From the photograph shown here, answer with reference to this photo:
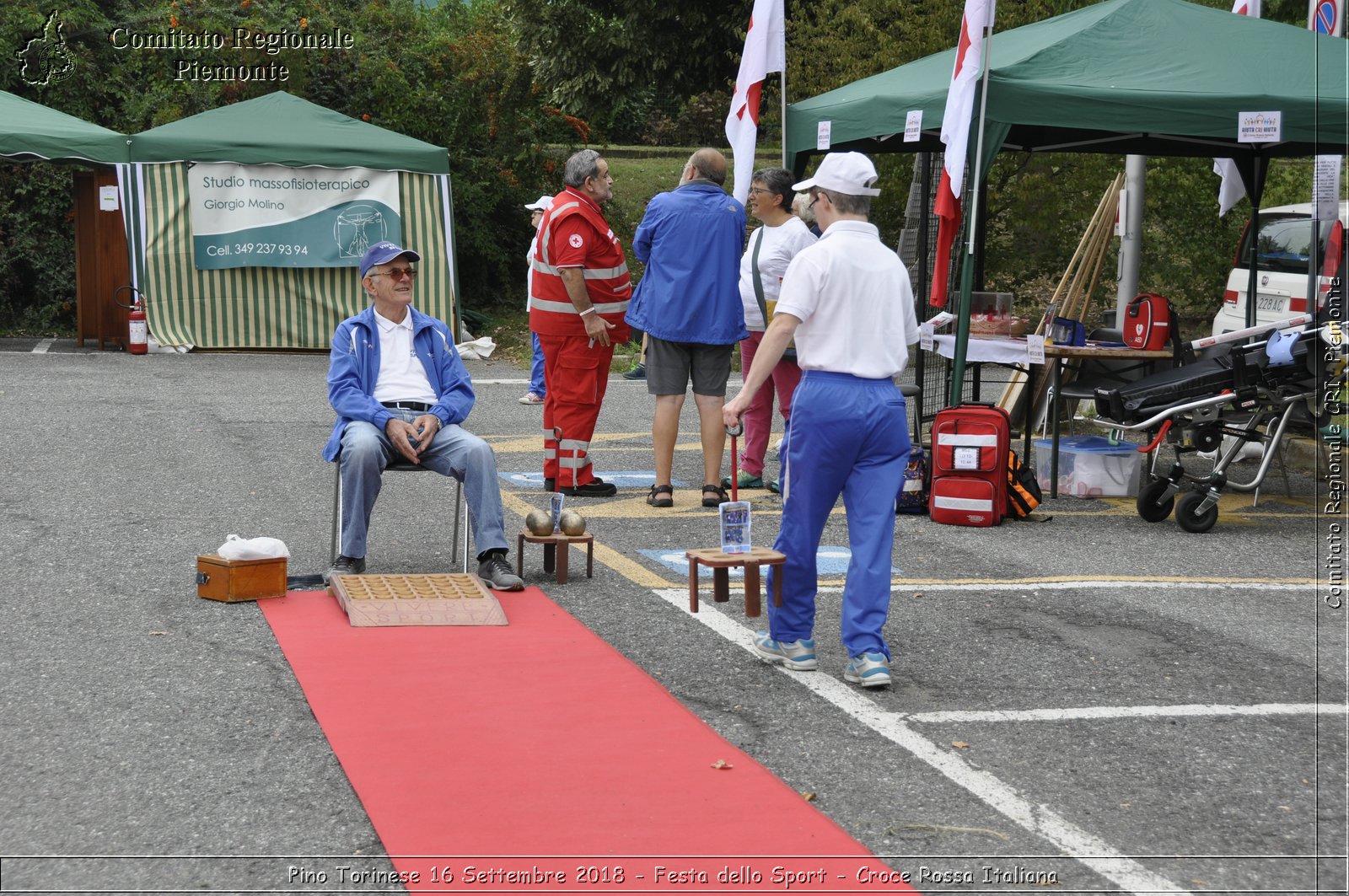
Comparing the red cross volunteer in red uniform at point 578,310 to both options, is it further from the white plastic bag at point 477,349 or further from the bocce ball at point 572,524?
the white plastic bag at point 477,349

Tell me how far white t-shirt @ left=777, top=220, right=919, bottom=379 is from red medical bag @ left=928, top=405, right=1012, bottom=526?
3.17 metres

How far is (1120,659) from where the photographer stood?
216 inches

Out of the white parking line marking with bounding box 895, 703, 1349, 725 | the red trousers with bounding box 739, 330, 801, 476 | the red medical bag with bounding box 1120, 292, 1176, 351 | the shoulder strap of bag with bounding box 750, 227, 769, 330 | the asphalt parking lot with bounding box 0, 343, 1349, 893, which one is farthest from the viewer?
the red medical bag with bounding box 1120, 292, 1176, 351

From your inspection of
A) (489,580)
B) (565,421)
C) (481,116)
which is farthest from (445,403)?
(481,116)

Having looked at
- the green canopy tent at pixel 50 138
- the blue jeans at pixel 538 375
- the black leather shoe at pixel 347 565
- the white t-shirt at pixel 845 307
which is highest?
the green canopy tent at pixel 50 138

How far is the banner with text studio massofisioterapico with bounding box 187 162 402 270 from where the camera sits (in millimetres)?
16812

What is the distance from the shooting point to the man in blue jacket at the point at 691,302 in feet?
26.7

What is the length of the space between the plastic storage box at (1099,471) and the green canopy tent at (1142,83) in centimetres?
118

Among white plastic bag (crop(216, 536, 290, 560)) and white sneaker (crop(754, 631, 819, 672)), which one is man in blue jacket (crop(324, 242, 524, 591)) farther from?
white sneaker (crop(754, 631, 819, 672))

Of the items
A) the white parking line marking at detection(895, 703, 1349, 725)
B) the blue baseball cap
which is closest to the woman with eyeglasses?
the blue baseball cap

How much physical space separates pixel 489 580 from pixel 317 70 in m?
16.2

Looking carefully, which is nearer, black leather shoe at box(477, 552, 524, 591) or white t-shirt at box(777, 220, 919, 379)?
white t-shirt at box(777, 220, 919, 379)

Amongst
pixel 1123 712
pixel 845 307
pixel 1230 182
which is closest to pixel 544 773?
pixel 845 307

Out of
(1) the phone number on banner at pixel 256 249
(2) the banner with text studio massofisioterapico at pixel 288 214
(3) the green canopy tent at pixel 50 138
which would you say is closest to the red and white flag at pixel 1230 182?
(2) the banner with text studio massofisioterapico at pixel 288 214
